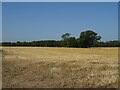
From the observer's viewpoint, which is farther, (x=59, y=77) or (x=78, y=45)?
(x=78, y=45)

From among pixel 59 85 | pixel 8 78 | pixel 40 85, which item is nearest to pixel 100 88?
pixel 59 85

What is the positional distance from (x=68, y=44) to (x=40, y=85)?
113728mm

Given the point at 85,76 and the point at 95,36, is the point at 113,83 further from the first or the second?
the point at 95,36

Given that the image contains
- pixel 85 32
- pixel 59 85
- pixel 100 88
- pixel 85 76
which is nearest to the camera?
pixel 100 88

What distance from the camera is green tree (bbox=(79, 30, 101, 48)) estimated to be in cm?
11782

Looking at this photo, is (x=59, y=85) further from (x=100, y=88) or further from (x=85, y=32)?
(x=85, y=32)

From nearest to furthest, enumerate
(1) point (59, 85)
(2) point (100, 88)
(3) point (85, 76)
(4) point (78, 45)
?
(2) point (100, 88) < (1) point (59, 85) < (3) point (85, 76) < (4) point (78, 45)

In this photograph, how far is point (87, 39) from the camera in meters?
121

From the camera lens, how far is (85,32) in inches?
5025

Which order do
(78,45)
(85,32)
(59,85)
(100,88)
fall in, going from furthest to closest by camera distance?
(85,32) → (78,45) → (59,85) → (100,88)

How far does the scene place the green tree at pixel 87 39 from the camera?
387 feet

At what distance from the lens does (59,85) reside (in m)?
11.0

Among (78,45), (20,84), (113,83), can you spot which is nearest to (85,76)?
(113,83)

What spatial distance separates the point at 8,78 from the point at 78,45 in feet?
350
